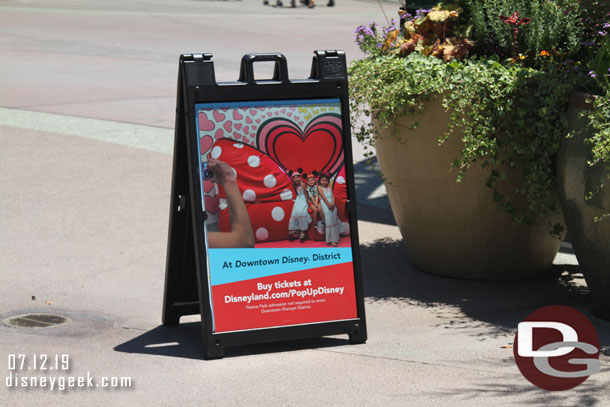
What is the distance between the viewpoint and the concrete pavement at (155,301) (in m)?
3.91

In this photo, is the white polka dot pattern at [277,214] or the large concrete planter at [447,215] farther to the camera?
the large concrete planter at [447,215]

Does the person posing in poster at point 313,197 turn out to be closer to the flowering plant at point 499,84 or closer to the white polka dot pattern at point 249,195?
the white polka dot pattern at point 249,195

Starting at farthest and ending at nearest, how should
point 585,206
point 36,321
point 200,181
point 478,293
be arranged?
point 478,293, point 36,321, point 585,206, point 200,181

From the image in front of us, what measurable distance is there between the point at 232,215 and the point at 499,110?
5.51 feet

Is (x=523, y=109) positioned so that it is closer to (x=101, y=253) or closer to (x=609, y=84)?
(x=609, y=84)

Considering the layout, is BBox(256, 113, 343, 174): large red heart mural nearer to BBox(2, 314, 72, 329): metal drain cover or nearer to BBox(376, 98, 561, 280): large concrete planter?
BBox(376, 98, 561, 280): large concrete planter

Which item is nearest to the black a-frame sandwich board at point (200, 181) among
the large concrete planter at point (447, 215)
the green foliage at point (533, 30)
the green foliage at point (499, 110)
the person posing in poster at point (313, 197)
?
the person posing in poster at point (313, 197)

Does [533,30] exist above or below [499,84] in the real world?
above

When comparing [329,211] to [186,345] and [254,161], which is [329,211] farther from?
[186,345]

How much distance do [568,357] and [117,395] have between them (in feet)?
6.96

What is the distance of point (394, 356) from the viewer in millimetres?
4363

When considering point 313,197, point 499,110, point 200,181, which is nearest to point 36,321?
point 200,181

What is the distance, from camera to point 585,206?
466cm

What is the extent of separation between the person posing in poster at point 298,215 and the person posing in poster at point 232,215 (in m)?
0.22
